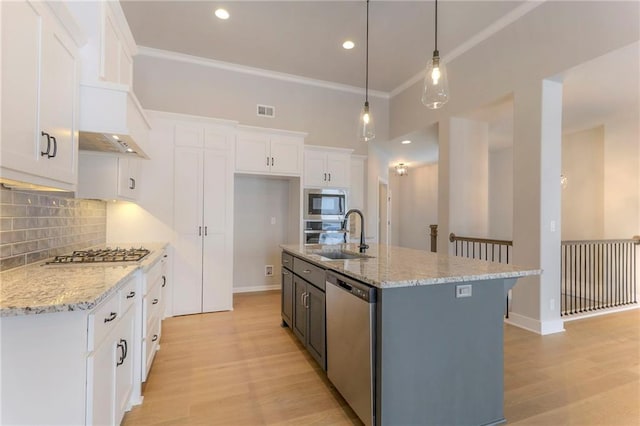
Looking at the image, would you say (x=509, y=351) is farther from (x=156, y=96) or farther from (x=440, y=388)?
(x=156, y=96)

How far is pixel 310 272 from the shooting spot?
2.56 metres

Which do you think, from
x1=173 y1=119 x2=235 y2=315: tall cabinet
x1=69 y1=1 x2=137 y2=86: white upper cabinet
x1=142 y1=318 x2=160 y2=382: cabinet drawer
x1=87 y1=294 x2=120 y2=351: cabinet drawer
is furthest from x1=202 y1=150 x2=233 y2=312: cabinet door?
x1=87 y1=294 x2=120 y2=351: cabinet drawer

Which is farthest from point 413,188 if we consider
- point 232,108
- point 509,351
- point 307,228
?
point 509,351

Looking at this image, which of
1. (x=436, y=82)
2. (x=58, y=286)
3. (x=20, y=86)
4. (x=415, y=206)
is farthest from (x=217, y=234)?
(x=415, y=206)

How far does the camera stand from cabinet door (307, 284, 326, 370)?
2.31m

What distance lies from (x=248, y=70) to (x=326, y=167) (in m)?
1.99

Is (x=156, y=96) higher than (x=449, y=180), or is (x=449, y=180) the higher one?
(x=156, y=96)

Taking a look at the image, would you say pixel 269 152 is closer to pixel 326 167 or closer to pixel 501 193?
pixel 326 167

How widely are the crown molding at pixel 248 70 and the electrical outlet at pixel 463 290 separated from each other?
454 cm

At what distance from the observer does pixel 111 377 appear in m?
1.47

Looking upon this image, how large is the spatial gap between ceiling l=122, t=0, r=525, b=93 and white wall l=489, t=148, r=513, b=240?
147 inches

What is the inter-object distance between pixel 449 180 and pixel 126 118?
4108 millimetres

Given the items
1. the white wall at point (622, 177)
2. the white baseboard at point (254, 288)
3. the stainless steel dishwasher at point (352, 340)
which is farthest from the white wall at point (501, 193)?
the stainless steel dishwasher at point (352, 340)

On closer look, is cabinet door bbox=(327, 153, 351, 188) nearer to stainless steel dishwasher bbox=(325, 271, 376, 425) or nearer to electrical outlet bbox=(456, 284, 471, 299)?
stainless steel dishwasher bbox=(325, 271, 376, 425)
